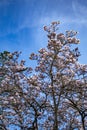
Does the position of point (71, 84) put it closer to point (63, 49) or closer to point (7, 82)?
point (63, 49)

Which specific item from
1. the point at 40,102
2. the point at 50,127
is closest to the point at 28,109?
the point at 40,102

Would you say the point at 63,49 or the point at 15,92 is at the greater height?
the point at 63,49

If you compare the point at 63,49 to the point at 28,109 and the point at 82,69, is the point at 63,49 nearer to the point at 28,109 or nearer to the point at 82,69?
the point at 82,69

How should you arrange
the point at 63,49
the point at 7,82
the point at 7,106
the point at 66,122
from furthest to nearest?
the point at 66,122
the point at 7,106
the point at 7,82
the point at 63,49

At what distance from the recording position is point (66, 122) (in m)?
24.8

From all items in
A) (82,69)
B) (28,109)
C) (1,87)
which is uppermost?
(82,69)

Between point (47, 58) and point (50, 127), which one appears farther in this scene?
point (50, 127)

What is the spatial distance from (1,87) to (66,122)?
8.37 meters

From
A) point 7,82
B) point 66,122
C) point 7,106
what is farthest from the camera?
point 66,122

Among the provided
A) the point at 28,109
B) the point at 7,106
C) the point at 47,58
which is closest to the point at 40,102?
the point at 28,109

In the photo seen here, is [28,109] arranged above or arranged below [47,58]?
below

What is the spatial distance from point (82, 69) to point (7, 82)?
6.92 metres

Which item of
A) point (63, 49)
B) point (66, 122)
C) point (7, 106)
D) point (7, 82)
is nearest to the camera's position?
point (63, 49)

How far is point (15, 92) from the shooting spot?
2116cm
